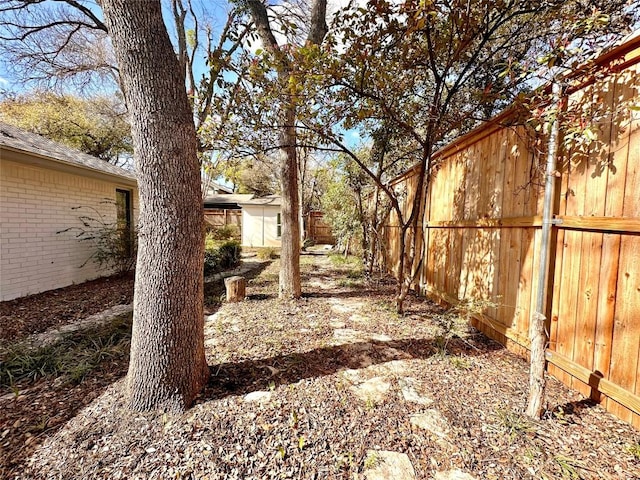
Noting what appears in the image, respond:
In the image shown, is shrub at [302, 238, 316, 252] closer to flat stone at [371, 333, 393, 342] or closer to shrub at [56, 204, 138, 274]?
shrub at [56, 204, 138, 274]

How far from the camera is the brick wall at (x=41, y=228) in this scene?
4508 mm

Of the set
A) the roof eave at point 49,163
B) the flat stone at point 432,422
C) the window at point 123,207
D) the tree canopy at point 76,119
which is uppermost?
the tree canopy at point 76,119

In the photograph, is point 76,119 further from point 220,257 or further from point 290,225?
point 290,225

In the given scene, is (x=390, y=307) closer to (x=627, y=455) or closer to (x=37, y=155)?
(x=627, y=455)

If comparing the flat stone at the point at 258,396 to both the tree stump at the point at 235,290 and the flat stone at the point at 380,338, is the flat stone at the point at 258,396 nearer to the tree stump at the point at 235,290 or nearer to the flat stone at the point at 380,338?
the flat stone at the point at 380,338

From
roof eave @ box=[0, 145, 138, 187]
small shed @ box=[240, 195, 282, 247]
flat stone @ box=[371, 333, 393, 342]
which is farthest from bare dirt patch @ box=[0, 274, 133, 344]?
small shed @ box=[240, 195, 282, 247]

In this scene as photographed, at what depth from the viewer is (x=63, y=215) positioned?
5.54m

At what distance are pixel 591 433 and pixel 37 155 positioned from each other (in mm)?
7306

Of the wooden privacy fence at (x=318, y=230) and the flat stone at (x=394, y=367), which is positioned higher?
the wooden privacy fence at (x=318, y=230)

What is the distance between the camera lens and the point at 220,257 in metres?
8.05

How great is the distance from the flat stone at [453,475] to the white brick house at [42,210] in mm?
6339

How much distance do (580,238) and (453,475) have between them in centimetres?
189

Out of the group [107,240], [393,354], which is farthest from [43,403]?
[107,240]

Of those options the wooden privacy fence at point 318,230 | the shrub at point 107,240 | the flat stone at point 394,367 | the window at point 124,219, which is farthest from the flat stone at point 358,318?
the wooden privacy fence at point 318,230
